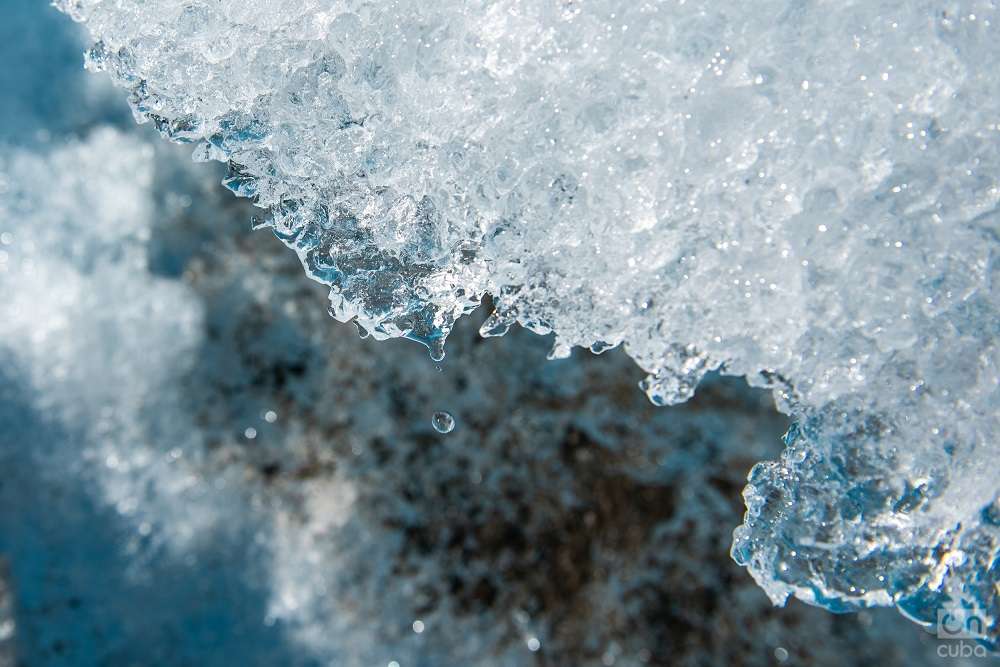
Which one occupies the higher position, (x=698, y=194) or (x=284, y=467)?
(x=698, y=194)

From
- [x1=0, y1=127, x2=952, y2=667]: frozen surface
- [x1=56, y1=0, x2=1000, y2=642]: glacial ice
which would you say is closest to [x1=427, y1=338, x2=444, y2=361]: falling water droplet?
[x1=56, y1=0, x2=1000, y2=642]: glacial ice

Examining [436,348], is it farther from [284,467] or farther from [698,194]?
[284,467]

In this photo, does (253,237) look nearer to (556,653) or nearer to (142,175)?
(142,175)

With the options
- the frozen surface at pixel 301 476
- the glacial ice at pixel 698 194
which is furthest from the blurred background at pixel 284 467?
the glacial ice at pixel 698 194

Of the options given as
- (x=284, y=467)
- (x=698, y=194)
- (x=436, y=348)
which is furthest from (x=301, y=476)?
(x=698, y=194)

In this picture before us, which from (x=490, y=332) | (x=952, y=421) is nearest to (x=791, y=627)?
(x=952, y=421)

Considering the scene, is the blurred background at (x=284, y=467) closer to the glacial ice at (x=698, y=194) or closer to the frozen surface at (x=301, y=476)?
the frozen surface at (x=301, y=476)

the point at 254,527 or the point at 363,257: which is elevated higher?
the point at 363,257
